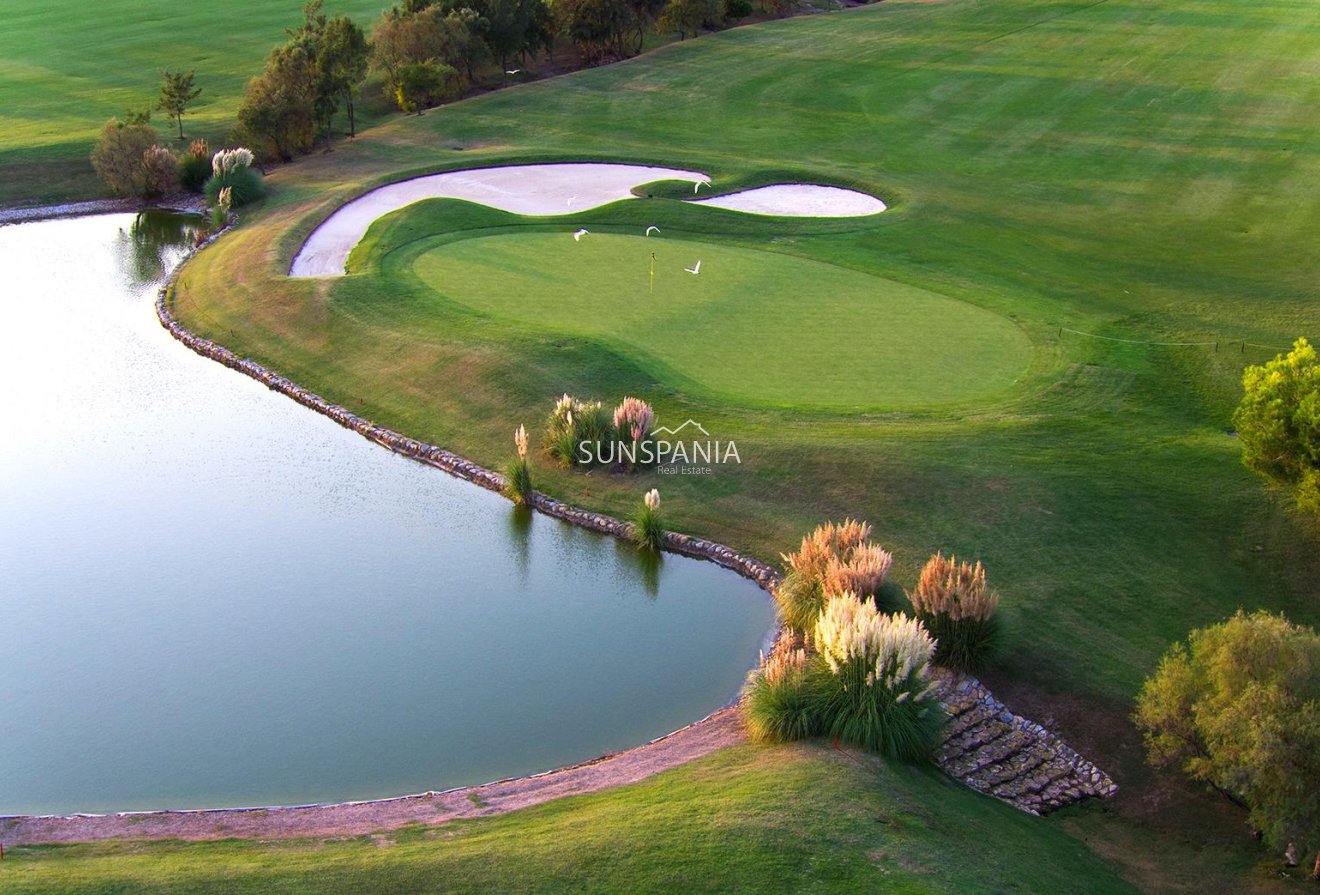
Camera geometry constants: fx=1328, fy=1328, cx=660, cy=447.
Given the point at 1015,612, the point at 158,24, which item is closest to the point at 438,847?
the point at 1015,612

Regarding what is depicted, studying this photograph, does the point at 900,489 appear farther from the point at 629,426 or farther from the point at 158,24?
the point at 158,24

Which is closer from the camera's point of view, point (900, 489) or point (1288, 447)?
point (1288, 447)

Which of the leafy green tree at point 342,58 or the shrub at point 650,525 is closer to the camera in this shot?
the shrub at point 650,525

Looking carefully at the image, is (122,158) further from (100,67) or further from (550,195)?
(100,67)

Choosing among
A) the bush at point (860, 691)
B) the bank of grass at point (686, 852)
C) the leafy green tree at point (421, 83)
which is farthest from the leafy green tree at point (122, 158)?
the bush at point (860, 691)

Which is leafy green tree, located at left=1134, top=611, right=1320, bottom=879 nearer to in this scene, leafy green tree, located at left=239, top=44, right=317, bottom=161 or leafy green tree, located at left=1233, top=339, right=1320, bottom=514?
leafy green tree, located at left=1233, top=339, right=1320, bottom=514

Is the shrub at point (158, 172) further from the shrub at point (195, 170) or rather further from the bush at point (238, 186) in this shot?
the bush at point (238, 186)

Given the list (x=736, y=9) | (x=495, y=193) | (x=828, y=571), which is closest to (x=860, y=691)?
(x=828, y=571)
